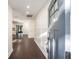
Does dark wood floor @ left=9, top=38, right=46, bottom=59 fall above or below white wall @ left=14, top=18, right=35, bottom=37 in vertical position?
below

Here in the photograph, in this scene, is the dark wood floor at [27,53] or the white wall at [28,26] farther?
the white wall at [28,26]

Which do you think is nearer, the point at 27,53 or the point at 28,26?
the point at 27,53

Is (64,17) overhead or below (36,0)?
below

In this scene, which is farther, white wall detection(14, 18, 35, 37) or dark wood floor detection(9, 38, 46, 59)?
white wall detection(14, 18, 35, 37)

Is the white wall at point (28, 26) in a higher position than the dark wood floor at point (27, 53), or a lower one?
higher

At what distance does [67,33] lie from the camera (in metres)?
0.98

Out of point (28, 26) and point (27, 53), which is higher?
point (28, 26)
